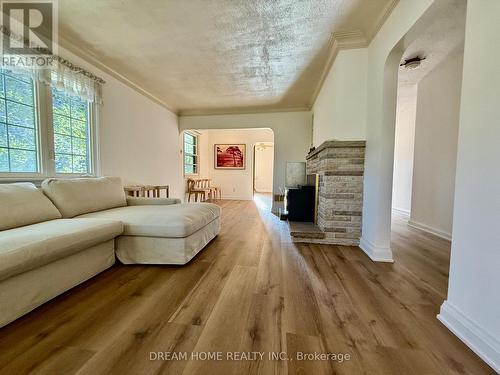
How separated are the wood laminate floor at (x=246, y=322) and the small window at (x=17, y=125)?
4.97 ft

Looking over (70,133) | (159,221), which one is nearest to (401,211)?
(159,221)

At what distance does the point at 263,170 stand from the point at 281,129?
5.59 meters

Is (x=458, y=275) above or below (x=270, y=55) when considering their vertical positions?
below

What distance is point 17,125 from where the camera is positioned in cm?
210

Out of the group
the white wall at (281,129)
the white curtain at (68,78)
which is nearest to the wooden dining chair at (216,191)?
the white wall at (281,129)

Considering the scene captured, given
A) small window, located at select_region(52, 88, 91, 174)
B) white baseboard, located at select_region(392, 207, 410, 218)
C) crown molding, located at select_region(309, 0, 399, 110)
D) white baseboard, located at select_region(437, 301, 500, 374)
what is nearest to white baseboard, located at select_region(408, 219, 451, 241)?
white baseboard, located at select_region(392, 207, 410, 218)

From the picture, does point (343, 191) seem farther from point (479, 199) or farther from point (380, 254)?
point (479, 199)

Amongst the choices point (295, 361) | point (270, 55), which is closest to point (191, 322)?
point (295, 361)

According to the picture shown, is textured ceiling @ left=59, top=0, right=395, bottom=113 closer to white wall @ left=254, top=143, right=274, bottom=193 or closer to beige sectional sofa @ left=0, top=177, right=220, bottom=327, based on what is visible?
beige sectional sofa @ left=0, top=177, right=220, bottom=327

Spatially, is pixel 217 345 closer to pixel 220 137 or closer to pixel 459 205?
pixel 459 205

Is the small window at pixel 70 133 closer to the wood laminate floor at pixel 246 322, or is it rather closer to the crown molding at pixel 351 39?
the wood laminate floor at pixel 246 322

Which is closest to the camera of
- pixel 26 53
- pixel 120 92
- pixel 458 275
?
pixel 458 275

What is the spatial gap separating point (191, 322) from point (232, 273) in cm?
63

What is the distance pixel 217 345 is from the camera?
1.03 metres
